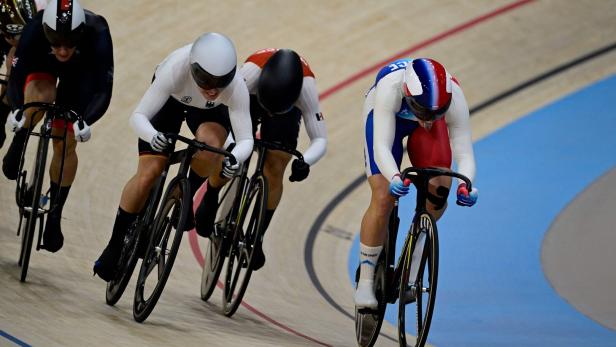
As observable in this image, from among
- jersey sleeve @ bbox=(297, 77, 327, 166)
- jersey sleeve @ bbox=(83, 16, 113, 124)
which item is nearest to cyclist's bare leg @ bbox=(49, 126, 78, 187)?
jersey sleeve @ bbox=(83, 16, 113, 124)

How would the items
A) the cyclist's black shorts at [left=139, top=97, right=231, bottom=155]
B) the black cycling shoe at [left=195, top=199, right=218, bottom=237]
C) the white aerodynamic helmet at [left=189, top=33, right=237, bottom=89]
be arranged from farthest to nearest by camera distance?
A: the black cycling shoe at [left=195, top=199, right=218, bottom=237] < the cyclist's black shorts at [left=139, top=97, right=231, bottom=155] < the white aerodynamic helmet at [left=189, top=33, right=237, bottom=89]

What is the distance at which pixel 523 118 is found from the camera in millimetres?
9094

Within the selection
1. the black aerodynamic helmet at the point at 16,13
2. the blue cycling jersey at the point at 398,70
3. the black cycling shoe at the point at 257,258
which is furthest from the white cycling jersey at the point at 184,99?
the black aerodynamic helmet at the point at 16,13

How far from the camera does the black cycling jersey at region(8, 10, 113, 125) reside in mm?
5113

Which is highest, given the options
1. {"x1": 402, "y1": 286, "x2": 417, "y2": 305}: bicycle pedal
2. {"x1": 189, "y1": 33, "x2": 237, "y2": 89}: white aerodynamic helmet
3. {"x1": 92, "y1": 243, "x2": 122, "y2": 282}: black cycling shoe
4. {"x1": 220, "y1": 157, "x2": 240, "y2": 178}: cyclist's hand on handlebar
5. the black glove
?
{"x1": 189, "y1": 33, "x2": 237, "y2": 89}: white aerodynamic helmet

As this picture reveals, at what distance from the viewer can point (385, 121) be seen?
4.64 m

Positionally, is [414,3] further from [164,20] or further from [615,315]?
[615,315]

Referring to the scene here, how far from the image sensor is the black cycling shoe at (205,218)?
5566 millimetres

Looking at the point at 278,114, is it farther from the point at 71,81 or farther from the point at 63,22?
the point at 63,22

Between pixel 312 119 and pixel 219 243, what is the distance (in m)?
0.81

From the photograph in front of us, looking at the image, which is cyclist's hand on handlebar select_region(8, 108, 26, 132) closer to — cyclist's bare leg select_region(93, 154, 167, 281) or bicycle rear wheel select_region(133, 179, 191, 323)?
cyclist's bare leg select_region(93, 154, 167, 281)

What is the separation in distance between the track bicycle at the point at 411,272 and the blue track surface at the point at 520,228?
1.18 m

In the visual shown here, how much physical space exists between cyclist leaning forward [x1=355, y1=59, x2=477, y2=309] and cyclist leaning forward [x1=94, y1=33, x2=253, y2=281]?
2.00ft

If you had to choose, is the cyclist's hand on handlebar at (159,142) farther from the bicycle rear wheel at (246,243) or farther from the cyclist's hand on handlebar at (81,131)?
the bicycle rear wheel at (246,243)
